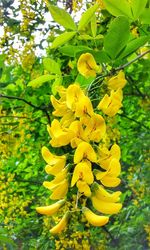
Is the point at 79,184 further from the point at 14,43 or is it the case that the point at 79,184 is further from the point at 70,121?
the point at 14,43

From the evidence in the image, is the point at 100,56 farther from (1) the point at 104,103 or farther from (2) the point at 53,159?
(2) the point at 53,159

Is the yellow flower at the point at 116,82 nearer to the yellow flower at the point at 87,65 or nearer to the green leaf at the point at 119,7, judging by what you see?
the yellow flower at the point at 87,65

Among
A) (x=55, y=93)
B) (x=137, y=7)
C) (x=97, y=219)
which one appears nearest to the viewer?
(x=97, y=219)

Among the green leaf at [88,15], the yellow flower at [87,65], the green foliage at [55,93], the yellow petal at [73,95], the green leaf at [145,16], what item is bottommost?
the green foliage at [55,93]

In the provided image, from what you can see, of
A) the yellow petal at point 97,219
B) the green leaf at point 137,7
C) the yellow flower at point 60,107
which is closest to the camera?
the yellow petal at point 97,219

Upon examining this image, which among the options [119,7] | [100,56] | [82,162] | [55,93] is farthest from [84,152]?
[55,93]

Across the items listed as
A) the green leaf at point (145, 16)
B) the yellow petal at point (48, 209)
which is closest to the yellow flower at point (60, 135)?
the yellow petal at point (48, 209)

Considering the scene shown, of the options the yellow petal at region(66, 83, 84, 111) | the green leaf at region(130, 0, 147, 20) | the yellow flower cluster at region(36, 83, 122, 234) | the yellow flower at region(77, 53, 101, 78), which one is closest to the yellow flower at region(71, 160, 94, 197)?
the yellow flower cluster at region(36, 83, 122, 234)
